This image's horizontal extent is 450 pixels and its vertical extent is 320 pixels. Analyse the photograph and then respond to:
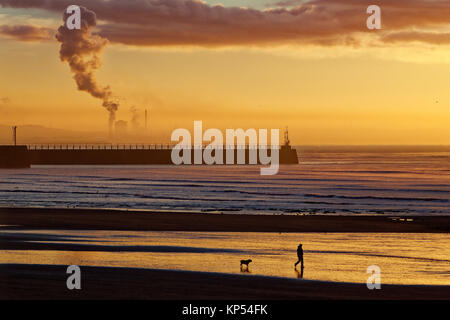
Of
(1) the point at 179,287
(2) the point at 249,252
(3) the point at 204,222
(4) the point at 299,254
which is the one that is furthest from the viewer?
(3) the point at 204,222

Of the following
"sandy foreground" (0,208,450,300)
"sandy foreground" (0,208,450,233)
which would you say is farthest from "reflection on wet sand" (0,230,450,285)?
"sandy foreground" (0,208,450,233)

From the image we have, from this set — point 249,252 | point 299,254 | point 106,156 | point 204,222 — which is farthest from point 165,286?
point 106,156

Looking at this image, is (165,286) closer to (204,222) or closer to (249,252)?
(249,252)

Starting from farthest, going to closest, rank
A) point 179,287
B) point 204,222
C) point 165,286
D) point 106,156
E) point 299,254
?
point 106,156, point 204,222, point 299,254, point 165,286, point 179,287

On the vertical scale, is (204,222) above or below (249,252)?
above

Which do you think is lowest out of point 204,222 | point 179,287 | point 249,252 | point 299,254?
point 179,287

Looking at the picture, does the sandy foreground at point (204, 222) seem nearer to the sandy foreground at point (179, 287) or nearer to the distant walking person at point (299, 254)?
the distant walking person at point (299, 254)

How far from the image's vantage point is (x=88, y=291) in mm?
20922

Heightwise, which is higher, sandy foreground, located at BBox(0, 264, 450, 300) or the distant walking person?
the distant walking person

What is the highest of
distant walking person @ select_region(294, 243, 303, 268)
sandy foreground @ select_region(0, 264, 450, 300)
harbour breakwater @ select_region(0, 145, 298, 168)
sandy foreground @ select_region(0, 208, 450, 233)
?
harbour breakwater @ select_region(0, 145, 298, 168)

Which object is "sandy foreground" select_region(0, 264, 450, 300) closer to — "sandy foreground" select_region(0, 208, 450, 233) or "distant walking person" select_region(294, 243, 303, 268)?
"distant walking person" select_region(294, 243, 303, 268)
